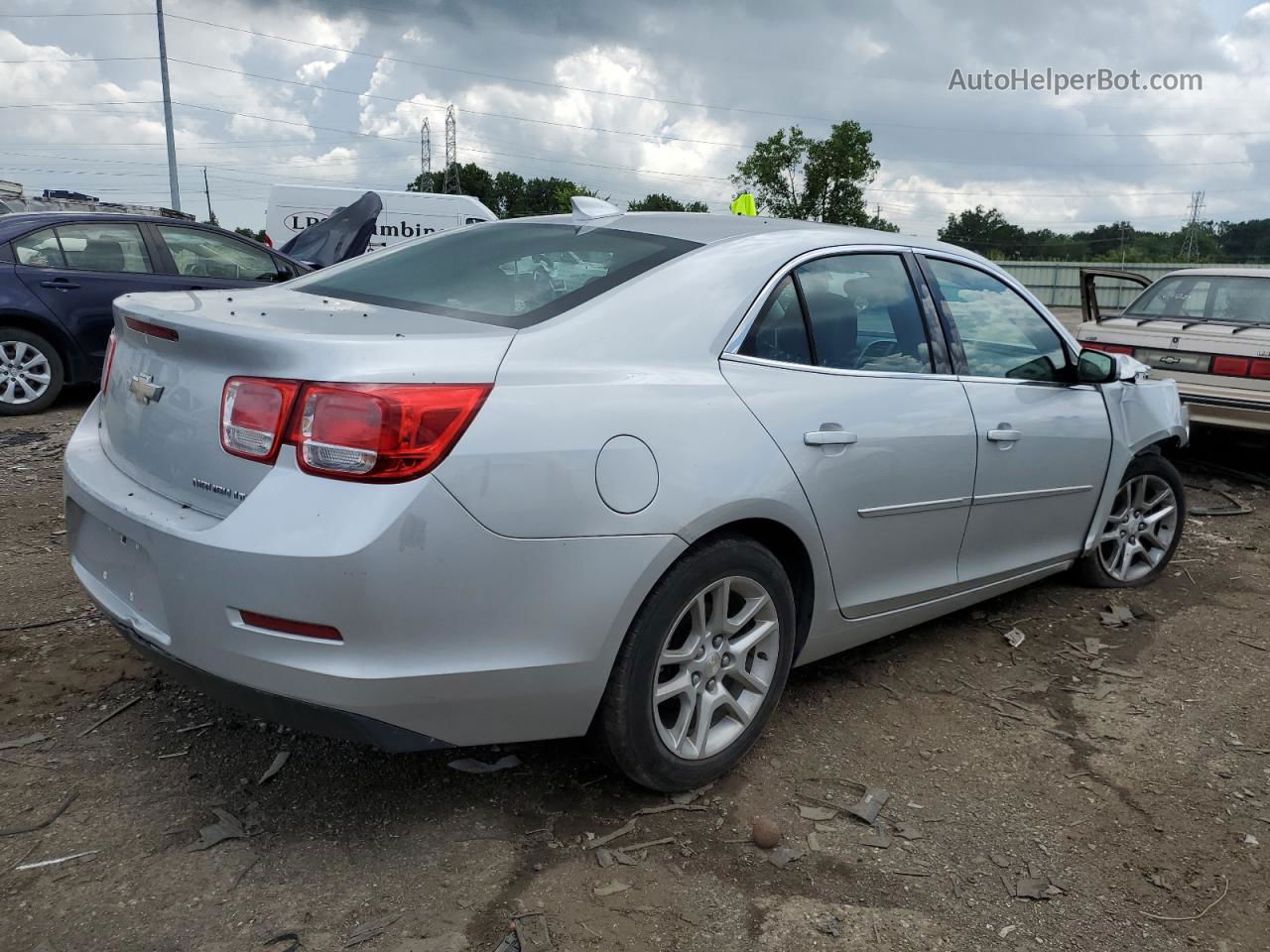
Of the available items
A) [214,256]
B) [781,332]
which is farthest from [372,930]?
[214,256]

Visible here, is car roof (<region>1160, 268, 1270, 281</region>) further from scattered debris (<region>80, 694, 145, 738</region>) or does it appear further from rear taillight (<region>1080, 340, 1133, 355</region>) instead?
scattered debris (<region>80, 694, 145, 738</region>)

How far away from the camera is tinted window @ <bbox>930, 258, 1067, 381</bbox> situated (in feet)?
12.1

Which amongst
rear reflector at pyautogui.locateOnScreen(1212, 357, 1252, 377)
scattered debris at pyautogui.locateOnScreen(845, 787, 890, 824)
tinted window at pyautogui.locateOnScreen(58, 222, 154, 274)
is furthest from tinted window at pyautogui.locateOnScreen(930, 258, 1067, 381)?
tinted window at pyautogui.locateOnScreen(58, 222, 154, 274)

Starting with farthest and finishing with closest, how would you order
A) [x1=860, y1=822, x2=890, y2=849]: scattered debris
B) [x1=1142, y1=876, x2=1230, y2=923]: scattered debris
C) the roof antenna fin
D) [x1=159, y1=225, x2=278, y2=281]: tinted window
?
1. [x1=159, y1=225, x2=278, y2=281]: tinted window
2. the roof antenna fin
3. [x1=860, y1=822, x2=890, y2=849]: scattered debris
4. [x1=1142, y1=876, x2=1230, y2=923]: scattered debris

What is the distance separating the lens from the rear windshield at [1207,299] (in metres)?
7.38

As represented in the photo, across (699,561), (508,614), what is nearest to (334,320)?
(508,614)

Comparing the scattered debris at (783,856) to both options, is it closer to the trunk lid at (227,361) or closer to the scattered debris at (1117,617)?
the trunk lid at (227,361)

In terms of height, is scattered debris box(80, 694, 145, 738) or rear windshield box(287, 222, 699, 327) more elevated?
rear windshield box(287, 222, 699, 327)

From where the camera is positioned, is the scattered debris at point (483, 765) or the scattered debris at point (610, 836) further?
the scattered debris at point (483, 765)

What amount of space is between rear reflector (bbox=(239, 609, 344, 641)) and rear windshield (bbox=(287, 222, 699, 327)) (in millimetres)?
849

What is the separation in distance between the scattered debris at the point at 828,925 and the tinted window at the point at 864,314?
155 centimetres

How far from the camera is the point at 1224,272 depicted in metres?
7.71

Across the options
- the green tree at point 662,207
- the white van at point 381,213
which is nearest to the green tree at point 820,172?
the green tree at point 662,207

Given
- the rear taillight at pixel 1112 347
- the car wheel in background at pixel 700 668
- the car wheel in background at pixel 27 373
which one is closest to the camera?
the car wheel in background at pixel 700 668
